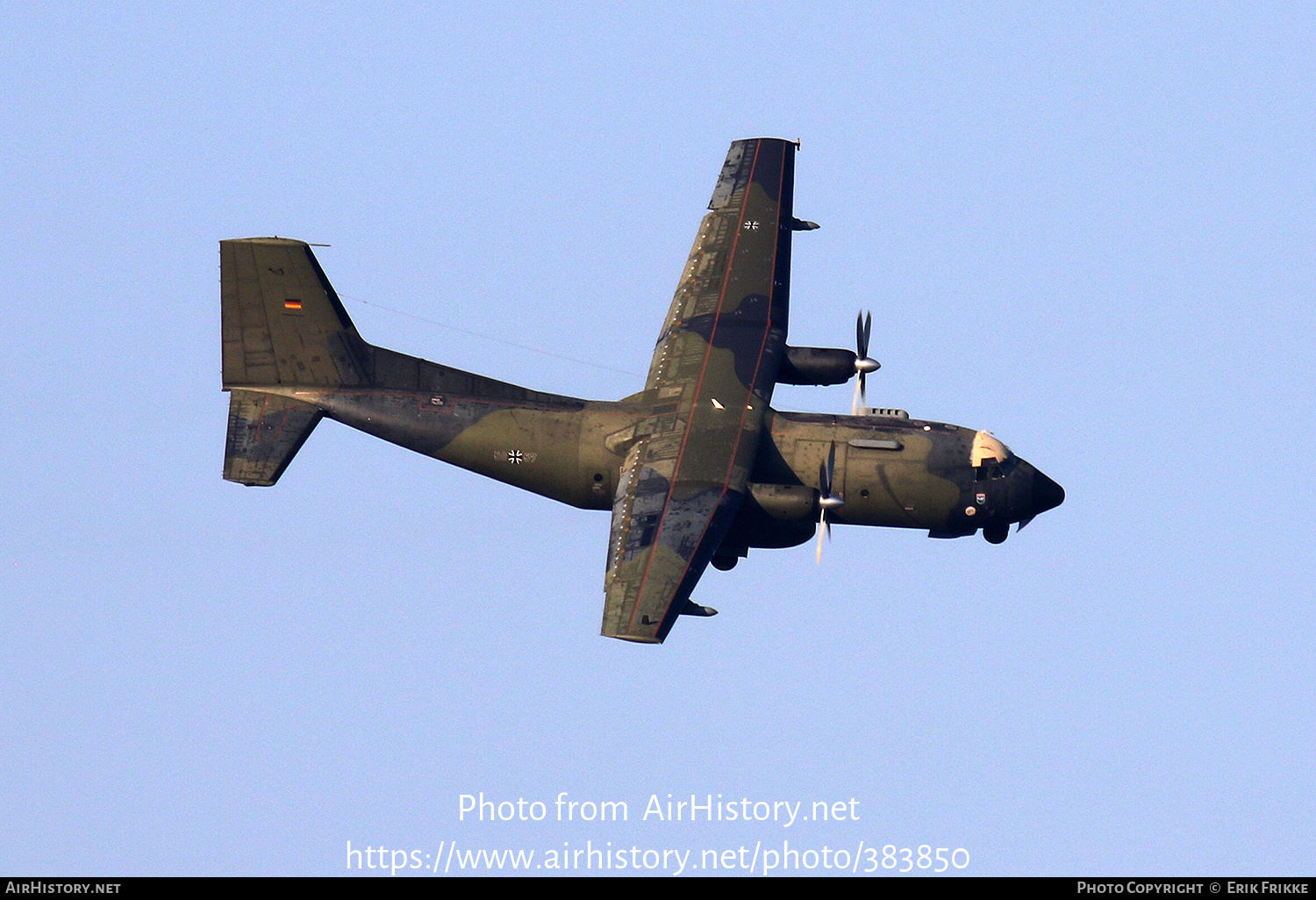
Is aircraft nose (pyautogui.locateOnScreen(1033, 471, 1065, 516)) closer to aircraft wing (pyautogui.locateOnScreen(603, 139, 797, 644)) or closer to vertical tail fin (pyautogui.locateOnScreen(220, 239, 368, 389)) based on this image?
aircraft wing (pyautogui.locateOnScreen(603, 139, 797, 644))

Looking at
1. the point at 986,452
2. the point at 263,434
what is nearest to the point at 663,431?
the point at 986,452

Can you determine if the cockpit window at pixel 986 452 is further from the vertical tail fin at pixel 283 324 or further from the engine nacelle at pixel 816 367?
the vertical tail fin at pixel 283 324

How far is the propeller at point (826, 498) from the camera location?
61375 mm

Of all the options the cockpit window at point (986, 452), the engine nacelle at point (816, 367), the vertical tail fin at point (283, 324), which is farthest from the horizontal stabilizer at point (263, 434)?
the cockpit window at point (986, 452)

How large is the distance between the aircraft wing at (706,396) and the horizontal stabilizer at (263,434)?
1035 centimetres

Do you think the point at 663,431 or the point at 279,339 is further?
the point at 279,339

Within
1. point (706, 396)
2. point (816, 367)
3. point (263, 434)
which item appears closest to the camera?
point (706, 396)

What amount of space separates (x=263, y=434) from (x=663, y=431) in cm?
1239

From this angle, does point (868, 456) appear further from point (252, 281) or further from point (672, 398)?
point (252, 281)

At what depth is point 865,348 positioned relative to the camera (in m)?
67.4

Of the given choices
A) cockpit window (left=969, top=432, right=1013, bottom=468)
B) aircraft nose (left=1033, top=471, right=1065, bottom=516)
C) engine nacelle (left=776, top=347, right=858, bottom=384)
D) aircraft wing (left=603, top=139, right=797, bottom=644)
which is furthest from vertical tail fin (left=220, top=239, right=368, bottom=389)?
aircraft nose (left=1033, top=471, right=1065, bottom=516)

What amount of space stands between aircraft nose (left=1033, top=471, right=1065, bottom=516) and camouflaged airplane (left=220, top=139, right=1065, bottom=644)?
54 millimetres

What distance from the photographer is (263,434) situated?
64.8 m

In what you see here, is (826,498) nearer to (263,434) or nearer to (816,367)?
(816,367)
